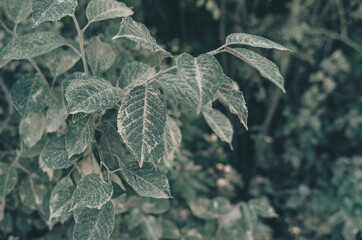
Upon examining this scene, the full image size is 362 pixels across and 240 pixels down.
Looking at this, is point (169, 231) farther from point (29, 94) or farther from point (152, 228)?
point (29, 94)

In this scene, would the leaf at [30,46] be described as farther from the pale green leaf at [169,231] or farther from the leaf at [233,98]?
the pale green leaf at [169,231]

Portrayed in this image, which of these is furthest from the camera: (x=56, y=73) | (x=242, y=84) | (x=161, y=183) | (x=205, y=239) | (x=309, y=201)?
(x=242, y=84)

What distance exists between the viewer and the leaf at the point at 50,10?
0.56 meters

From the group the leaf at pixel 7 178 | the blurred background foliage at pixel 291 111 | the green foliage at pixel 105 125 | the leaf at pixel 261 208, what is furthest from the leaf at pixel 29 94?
the blurred background foliage at pixel 291 111

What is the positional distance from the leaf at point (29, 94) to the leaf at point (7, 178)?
21 centimetres

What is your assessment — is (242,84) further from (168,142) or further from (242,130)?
(168,142)

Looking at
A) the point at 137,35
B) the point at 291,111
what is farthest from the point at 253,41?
the point at 291,111

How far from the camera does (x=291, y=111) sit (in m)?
2.53

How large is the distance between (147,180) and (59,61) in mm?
435

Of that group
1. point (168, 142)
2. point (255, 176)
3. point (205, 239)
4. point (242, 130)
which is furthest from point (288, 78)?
point (168, 142)

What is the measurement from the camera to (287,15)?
246cm

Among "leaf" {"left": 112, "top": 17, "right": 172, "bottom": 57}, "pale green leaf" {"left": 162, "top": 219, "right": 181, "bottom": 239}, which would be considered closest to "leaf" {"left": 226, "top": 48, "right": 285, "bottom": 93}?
"leaf" {"left": 112, "top": 17, "right": 172, "bottom": 57}

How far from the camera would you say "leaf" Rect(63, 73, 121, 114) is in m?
0.58

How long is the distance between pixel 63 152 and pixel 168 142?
0.24m
